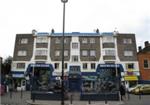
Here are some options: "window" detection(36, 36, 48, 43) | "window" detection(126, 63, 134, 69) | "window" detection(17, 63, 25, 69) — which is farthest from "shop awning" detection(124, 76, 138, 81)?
"window" detection(17, 63, 25, 69)

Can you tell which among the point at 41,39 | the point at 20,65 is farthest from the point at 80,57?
the point at 20,65

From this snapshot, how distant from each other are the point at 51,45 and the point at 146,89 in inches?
913

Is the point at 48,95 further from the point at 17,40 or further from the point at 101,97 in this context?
the point at 17,40

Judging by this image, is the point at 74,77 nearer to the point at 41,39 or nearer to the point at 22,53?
the point at 41,39

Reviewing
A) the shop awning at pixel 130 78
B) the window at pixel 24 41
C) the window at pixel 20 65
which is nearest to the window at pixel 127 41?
the shop awning at pixel 130 78

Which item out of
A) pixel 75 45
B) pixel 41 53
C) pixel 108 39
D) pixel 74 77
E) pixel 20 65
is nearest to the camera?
pixel 74 77

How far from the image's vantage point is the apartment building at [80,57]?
51031 millimetres

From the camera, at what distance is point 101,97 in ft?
85.1

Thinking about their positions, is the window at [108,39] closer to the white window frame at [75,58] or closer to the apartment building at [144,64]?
the apartment building at [144,64]

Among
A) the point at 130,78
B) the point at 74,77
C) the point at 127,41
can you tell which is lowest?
the point at 130,78

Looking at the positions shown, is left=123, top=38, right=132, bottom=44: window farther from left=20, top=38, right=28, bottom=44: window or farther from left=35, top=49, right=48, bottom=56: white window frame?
left=20, top=38, right=28, bottom=44: window

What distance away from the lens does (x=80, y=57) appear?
176 ft

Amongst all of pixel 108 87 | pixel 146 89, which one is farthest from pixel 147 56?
pixel 146 89

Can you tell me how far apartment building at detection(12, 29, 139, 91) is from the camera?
167 ft
